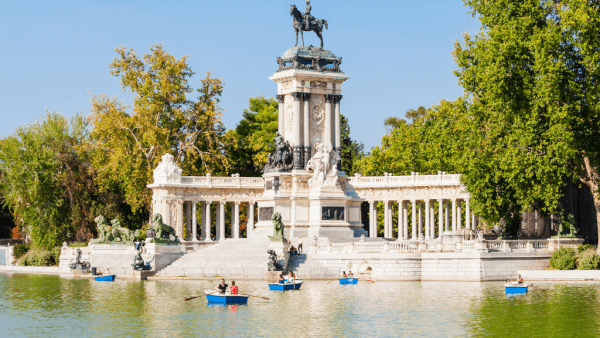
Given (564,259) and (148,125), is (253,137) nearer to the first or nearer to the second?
(148,125)

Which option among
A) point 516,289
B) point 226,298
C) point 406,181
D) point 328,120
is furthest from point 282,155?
point 226,298

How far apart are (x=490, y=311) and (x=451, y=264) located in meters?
12.7

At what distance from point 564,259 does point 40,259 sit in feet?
129

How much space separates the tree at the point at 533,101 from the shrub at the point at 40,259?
33623 mm

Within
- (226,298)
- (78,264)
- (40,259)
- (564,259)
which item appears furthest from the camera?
(40,259)

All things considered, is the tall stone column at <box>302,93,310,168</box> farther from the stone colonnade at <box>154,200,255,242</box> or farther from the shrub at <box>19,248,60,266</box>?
the shrub at <box>19,248,60,266</box>

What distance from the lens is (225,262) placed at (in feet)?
179

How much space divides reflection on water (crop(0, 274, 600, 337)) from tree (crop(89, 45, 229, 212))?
85.7 feet

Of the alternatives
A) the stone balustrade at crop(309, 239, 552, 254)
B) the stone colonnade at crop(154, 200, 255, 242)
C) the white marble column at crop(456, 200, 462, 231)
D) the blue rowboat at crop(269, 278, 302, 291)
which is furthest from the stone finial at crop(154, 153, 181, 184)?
the blue rowboat at crop(269, 278, 302, 291)

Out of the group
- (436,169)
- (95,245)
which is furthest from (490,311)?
(436,169)

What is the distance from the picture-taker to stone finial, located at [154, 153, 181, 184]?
6919 cm

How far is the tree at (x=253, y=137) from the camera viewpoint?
8144cm

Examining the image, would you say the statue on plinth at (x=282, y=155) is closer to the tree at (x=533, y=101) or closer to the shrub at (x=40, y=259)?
the tree at (x=533, y=101)

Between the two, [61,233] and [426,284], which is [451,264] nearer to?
[426,284]
